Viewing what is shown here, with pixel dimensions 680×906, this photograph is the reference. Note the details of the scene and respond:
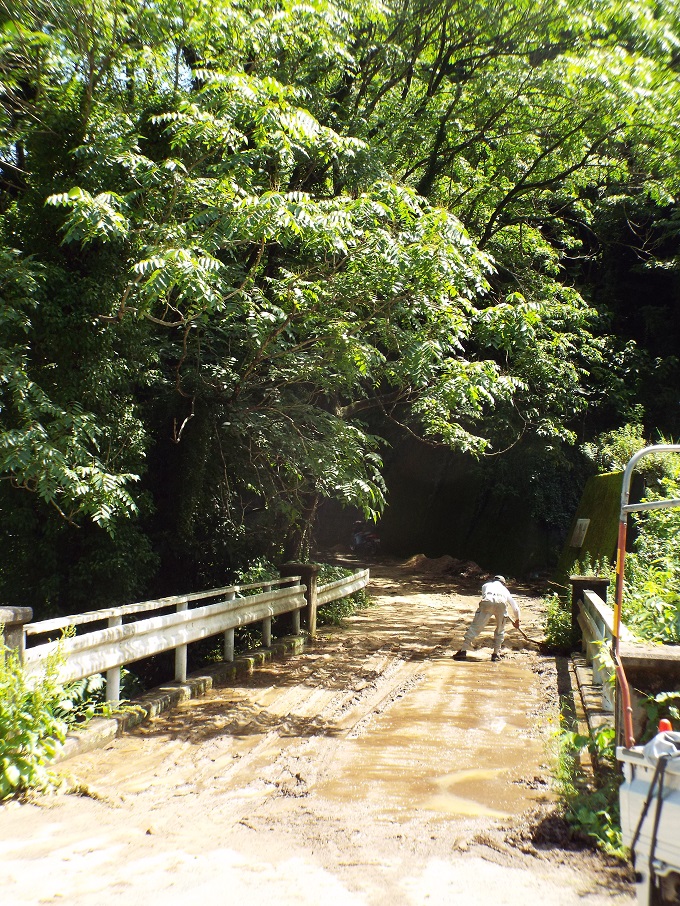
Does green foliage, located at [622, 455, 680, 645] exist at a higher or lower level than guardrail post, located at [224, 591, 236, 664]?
higher

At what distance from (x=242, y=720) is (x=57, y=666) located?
2.32 m

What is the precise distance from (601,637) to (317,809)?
3352 mm

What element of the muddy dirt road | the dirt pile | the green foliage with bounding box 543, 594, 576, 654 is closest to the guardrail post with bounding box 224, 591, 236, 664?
the muddy dirt road

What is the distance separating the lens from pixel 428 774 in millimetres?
5934

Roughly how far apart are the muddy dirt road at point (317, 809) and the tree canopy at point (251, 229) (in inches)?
101

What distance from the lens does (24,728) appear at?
5230 millimetres

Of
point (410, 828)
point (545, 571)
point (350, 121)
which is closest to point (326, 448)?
point (350, 121)

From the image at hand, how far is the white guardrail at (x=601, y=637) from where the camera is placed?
5.46 m

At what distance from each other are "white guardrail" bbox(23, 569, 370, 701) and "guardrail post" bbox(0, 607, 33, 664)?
8 centimetres

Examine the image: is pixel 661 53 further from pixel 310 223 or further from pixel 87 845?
pixel 87 845

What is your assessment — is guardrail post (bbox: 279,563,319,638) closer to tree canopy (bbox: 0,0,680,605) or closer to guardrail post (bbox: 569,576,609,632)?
tree canopy (bbox: 0,0,680,605)

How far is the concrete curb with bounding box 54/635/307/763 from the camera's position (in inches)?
242

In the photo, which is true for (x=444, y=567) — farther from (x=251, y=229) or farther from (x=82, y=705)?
(x=82, y=705)

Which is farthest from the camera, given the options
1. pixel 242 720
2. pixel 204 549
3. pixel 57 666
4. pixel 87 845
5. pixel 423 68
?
pixel 423 68
